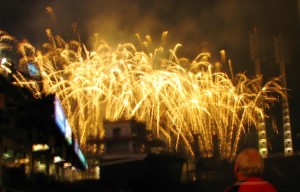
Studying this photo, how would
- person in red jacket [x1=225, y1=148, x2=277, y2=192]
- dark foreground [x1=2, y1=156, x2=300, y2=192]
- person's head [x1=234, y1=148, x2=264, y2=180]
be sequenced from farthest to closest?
dark foreground [x1=2, y1=156, x2=300, y2=192]
person's head [x1=234, y1=148, x2=264, y2=180]
person in red jacket [x1=225, y1=148, x2=277, y2=192]

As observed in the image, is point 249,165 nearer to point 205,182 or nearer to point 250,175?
point 250,175

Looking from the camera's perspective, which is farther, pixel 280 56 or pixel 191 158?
pixel 280 56

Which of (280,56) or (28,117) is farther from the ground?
(280,56)

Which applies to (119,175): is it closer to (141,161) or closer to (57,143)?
(141,161)

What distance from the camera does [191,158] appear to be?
53469 millimetres

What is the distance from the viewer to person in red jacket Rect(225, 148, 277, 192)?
393cm

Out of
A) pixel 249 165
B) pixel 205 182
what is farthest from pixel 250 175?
pixel 205 182

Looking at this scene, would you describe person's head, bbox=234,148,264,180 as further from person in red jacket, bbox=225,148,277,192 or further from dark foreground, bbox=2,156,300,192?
dark foreground, bbox=2,156,300,192

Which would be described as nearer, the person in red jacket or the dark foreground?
the person in red jacket

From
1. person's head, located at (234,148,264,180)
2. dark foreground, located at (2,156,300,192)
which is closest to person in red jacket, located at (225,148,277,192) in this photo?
person's head, located at (234,148,264,180)

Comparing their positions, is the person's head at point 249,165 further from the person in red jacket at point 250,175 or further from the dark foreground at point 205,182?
the dark foreground at point 205,182

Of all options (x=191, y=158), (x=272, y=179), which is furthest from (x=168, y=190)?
(x=272, y=179)

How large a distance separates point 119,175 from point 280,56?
3974cm

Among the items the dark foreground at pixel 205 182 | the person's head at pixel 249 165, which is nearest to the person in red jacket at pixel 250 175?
the person's head at pixel 249 165
